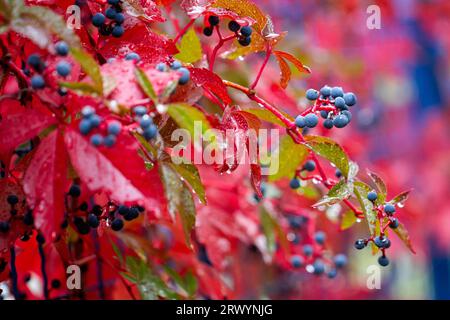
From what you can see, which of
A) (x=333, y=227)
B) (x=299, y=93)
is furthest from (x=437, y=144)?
(x=299, y=93)

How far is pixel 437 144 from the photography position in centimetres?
372

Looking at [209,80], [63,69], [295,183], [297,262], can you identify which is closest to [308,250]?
[297,262]

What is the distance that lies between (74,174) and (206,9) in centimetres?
32

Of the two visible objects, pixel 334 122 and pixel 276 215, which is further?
pixel 276 215

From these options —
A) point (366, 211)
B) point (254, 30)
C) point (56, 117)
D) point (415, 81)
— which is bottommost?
point (366, 211)

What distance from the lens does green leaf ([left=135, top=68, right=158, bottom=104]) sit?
2.33ft

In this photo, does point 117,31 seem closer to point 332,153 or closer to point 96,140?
point 96,140

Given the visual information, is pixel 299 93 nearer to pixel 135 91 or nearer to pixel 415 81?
pixel 135 91

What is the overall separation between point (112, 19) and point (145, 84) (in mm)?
210

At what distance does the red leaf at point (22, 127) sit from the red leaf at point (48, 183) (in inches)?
0.8

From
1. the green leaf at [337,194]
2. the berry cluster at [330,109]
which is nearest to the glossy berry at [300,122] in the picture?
the berry cluster at [330,109]

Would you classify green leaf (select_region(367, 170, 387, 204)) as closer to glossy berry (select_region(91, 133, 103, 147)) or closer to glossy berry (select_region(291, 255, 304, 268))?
glossy berry (select_region(91, 133, 103, 147))

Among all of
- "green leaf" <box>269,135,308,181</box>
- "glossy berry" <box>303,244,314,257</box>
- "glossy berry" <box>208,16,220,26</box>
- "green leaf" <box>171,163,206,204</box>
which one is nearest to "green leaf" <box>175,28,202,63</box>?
"glossy berry" <box>208,16,220,26</box>

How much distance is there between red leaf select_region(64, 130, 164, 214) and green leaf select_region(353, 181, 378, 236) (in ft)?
1.06
